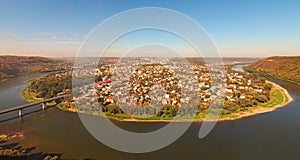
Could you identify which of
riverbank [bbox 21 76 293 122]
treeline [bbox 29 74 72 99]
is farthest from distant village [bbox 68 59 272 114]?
treeline [bbox 29 74 72 99]

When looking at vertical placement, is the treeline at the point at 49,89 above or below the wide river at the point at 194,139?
above

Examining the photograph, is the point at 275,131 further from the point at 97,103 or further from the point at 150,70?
the point at 150,70

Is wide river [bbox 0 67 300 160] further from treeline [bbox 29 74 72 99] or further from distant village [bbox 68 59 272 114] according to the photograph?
treeline [bbox 29 74 72 99]

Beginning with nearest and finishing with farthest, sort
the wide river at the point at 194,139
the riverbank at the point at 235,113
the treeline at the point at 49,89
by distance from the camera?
1. the wide river at the point at 194,139
2. the riverbank at the point at 235,113
3. the treeline at the point at 49,89

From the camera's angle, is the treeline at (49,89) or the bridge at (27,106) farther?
the treeline at (49,89)

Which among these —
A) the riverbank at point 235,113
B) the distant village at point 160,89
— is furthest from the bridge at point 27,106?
the distant village at point 160,89

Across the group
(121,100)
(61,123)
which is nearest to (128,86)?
(121,100)

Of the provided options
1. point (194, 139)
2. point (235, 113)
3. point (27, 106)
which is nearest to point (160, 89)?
point (235, 113)

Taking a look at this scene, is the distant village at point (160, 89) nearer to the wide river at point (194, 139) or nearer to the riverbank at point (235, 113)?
the riverbank at point (235, 113)
